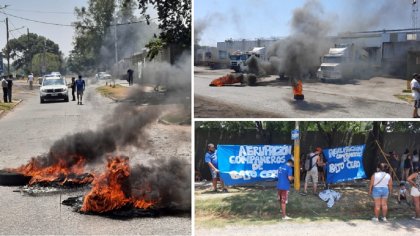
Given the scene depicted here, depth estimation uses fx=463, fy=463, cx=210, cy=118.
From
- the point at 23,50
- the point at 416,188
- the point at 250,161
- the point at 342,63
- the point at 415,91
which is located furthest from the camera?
the point at 23,50

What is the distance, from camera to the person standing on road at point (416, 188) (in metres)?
6.17

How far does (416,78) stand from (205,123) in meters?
2.53

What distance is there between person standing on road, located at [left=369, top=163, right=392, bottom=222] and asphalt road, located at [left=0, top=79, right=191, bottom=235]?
8.10ft

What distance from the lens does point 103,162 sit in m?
8.09

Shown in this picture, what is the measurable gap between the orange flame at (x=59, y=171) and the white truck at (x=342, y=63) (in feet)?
13.3

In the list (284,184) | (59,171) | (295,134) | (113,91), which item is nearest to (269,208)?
(284,184)

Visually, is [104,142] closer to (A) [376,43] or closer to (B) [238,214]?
(B) [238,214]

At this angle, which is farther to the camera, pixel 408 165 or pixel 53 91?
pixel 53 91

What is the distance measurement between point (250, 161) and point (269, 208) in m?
0.64

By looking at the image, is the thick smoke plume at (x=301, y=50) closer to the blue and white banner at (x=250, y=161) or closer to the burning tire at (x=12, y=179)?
the blue and white banner at (x=250, y=161)

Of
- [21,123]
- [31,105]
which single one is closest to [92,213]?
[21,123]

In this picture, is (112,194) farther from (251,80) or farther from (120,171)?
(251,80)

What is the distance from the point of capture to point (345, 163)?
6.42 m

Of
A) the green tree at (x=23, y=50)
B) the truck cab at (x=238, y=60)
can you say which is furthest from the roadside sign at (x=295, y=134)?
the green tree at (x=23, y=50)
